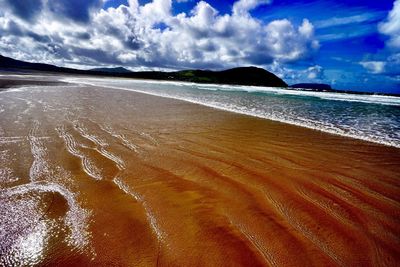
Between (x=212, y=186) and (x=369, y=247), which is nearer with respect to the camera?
(x=369, y=247)

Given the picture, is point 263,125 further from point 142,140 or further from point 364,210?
point 364,210

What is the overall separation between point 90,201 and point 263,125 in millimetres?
9049

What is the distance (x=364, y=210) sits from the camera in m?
4.32

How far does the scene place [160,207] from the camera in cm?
402

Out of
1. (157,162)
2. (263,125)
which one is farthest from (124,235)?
(263,125)

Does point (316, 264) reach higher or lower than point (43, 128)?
higher

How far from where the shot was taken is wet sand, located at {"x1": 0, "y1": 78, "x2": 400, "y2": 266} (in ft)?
9.99

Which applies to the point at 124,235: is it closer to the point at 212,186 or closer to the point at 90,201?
the point at 90,201

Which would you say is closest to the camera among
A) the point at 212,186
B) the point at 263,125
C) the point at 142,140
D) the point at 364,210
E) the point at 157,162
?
the point at 364,210

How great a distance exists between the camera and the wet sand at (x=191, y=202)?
120 inches

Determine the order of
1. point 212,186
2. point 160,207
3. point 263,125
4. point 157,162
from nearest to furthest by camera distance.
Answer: point 160,207
point 212,186
point 157,162
point 263,125

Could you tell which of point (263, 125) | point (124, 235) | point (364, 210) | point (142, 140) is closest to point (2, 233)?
point (124, 235)

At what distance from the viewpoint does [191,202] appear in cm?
425

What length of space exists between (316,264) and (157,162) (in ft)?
13.4
